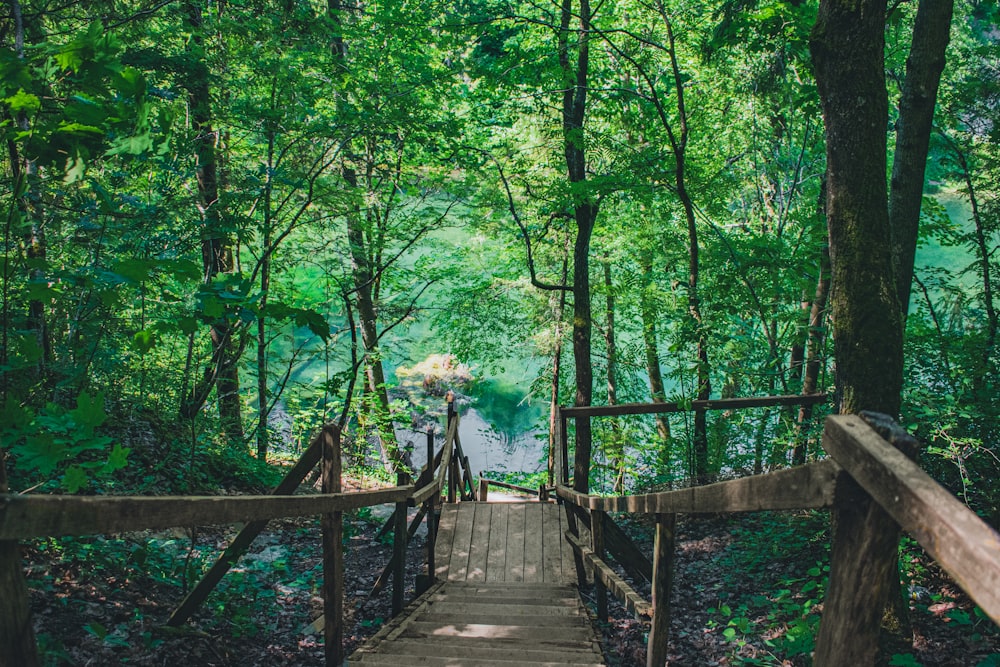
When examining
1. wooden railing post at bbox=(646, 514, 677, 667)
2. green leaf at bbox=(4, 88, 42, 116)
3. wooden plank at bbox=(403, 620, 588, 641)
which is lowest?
wooden plank at bbox=(403, 620, 588, 641)

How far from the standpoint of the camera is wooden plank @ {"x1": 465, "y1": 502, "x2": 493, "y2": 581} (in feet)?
20.1

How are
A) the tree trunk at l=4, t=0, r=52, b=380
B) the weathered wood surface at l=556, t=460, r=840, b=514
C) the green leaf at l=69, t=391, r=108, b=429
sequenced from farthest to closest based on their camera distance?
the tree trunk at l=4, t=0, r=52, b=380 < the green leaf at l=69, t=391, r=108, b=429 < the weathered wood surface at l=556, t=460, r=840, b=514

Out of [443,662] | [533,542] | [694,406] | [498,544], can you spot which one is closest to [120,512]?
[443,662]

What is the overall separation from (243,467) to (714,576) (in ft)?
18.1

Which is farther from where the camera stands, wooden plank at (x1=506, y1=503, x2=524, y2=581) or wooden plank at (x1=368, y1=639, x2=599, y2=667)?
wooden plank at (x1=506, y1=503, x2=524, y2=581)

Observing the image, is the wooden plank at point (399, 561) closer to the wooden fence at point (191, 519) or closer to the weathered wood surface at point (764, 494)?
the wooden fence at point (191, 519)

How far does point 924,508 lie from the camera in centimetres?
127

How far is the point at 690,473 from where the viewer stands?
25.7 feet

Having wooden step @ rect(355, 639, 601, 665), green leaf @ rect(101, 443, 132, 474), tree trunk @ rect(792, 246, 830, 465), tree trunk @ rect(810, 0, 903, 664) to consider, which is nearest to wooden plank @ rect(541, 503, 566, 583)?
wooden step @ rect(355, 639, 601, 665)

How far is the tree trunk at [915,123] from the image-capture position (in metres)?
5.10

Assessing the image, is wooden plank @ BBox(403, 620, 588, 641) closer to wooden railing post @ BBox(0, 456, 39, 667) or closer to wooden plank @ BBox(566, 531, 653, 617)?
wooden plank @ BBox(566, 531, 653, 617)

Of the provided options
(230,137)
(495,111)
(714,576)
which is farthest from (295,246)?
(714,576)

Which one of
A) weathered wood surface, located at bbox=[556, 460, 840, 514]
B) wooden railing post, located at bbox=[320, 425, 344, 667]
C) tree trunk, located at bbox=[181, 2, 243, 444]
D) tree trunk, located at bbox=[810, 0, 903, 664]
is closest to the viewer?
weathered wood surface, located at bbox=[556, 460, 840, 514]

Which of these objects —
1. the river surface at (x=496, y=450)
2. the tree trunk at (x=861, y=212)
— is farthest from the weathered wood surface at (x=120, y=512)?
the river surface at (x=496, y=450)
